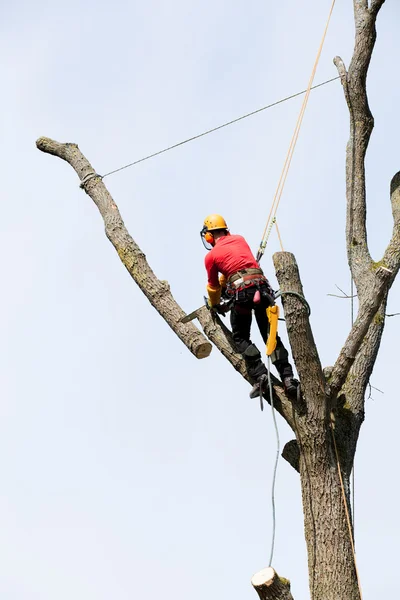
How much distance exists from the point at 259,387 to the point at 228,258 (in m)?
1.07

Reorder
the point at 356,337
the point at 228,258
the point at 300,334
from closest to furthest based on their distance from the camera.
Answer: the point at 300,334, the point at 356,337, the point at 228,258

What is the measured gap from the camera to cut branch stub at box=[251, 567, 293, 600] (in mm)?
5352

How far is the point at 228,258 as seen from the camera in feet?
22.0

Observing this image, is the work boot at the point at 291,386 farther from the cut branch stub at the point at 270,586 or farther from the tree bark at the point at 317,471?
the cut branch stub at the point at 270,586

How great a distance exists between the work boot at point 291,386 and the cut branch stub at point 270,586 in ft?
4.18

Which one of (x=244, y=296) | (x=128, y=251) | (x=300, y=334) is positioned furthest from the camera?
(x=128, y=251)

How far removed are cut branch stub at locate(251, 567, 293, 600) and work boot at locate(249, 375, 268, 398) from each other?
1.31 m

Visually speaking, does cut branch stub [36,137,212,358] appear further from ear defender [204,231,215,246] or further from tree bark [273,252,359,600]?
tree bark [273,252,359,600]

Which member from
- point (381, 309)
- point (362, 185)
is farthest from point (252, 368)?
point (362, 185)

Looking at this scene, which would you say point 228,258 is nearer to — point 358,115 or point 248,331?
point 248,331

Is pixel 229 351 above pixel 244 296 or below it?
below

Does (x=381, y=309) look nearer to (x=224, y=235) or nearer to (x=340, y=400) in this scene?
(x=340, y=400)

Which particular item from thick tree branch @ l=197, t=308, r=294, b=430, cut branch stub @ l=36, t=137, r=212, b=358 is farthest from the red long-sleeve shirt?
cut branch stub @ l=36, t=137, r=212, b=358

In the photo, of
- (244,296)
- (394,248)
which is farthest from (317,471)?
(394,248)
